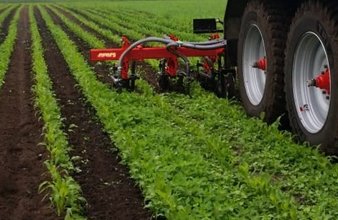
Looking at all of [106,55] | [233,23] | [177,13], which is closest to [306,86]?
[233,23]

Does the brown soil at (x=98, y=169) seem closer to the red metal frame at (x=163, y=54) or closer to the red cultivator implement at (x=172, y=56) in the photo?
the red cultivator implement at (x=172, y=56)

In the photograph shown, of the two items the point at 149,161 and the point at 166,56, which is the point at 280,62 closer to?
the point at 149,161

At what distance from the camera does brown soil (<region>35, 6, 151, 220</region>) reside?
428cm

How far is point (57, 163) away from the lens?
5.20 m

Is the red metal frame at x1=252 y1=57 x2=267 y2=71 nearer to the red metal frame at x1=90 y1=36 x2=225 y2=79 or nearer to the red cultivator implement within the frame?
the red cultivator implement

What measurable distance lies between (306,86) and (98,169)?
6.47ft

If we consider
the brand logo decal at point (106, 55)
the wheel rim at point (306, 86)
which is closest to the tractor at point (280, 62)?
the wheel rim at point (306, 86)

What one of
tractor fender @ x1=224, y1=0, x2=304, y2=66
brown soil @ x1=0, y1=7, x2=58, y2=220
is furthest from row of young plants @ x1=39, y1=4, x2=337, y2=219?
brown soil @ x1=0, y1=7, x2=58, y2=220

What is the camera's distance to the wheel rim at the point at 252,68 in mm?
6750

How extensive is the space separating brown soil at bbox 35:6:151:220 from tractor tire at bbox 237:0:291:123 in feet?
5.26

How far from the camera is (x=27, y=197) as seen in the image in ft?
15.0

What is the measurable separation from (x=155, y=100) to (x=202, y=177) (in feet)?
10.5

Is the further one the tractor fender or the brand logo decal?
the brand logo decal

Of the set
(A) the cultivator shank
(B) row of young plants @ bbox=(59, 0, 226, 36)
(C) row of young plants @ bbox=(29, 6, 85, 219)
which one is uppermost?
(A) the cultivator shank
